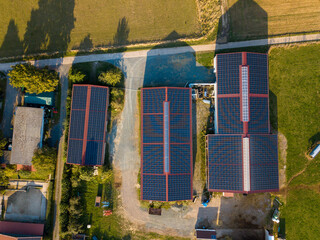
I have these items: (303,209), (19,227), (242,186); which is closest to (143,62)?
(242,186)

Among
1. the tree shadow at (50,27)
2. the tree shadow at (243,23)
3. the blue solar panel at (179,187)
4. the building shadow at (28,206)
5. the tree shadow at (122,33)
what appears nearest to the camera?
the blue solar panel at (179,187)

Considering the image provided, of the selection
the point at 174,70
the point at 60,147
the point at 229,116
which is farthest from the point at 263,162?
the point at 60,147

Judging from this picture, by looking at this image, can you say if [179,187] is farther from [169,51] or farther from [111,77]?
[169,51]

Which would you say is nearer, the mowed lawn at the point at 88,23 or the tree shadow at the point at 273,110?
the tree shadow at the point at 273,110

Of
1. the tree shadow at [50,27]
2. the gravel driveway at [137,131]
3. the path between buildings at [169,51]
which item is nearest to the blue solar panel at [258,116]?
the gravel driveway at [137,131]

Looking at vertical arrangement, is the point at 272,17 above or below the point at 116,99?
above

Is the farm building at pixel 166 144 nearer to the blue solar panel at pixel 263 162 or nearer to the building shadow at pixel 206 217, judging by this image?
the building shadow at pixel 206 217

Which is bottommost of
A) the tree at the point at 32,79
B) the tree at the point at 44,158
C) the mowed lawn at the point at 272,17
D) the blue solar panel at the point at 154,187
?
the blue solar panel at the point at 154,187

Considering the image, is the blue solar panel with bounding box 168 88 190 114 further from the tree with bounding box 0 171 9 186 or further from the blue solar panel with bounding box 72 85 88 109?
the tree with bounding box 0 171 9 186
